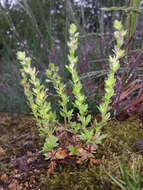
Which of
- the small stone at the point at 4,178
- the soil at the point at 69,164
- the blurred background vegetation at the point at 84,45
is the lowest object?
the small stone at the point at 4,178

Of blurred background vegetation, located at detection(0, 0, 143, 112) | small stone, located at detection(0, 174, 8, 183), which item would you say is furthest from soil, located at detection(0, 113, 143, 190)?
blurred background vegetation, located at detection(0, 0, 143, 112)

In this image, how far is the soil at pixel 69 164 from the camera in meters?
0.92

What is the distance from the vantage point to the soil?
916 mm

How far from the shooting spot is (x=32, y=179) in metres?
0.98

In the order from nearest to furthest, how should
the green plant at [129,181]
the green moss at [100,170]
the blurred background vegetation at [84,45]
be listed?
the green plant at [129,181] < the green moss at [100,170] < the blurred background vegetation at [84,45]

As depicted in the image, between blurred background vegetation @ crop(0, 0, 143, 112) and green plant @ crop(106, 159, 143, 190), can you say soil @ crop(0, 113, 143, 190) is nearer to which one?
green plant @ crop(106, 159, 143, 190)

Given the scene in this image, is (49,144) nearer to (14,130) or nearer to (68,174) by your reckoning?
(68,174)

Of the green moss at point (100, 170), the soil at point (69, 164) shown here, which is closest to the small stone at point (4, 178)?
the soil at point (69, 164)

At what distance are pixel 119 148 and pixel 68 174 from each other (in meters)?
0.24

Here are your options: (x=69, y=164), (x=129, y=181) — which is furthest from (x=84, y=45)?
(x=129, y=181)

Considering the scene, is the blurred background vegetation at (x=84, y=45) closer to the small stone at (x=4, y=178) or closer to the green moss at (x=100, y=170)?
the green moss at (x=100, y=170)

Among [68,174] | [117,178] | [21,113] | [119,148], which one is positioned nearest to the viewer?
[117,178]

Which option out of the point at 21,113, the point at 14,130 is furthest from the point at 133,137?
the point at 21,113

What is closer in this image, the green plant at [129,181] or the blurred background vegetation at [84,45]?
the green plant at [129,181]
